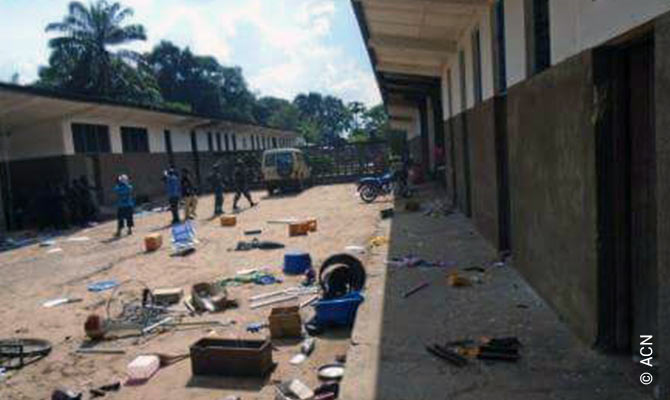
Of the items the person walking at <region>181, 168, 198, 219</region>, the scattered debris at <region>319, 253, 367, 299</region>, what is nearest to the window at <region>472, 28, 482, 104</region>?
the scattered debris at <region>319, 253, 367, 299</region>

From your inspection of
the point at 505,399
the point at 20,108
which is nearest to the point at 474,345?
the point at 505,399

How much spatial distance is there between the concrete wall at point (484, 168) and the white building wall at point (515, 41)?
1.35 m

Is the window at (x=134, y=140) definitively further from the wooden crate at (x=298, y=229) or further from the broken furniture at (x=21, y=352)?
the broken furniture at (x=21, y=352)

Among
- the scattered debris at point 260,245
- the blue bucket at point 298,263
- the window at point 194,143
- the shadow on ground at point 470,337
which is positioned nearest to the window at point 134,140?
the window at point 194,143

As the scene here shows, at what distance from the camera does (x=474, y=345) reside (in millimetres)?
5840

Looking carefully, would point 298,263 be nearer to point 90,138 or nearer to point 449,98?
point 449,98

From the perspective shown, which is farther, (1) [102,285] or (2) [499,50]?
(1) [102,285]

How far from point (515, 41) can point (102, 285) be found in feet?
26.3

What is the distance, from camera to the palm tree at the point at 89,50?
50.4 meters

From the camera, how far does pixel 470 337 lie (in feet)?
20.0

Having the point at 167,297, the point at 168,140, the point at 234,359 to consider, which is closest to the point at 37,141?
the point at 168,140

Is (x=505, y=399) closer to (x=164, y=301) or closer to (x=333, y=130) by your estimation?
(x=164, y=301)

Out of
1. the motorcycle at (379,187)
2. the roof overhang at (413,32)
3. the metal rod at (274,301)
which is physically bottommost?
the metal rod at (274,301)

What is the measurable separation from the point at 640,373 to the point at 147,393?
4.36m
